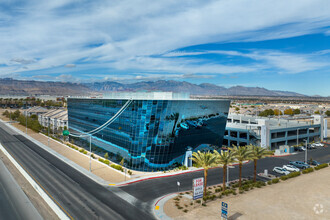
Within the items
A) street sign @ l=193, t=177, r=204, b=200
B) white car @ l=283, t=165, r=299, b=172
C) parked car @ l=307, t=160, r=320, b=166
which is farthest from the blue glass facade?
parked car @ l=307, t=160, r=320, b=166

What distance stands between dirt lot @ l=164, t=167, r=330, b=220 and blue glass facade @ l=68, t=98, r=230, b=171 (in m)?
15.6

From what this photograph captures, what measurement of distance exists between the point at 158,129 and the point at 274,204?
23.6m

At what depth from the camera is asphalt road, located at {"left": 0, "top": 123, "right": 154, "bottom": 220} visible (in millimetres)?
27422

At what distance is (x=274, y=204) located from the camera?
1208 inches

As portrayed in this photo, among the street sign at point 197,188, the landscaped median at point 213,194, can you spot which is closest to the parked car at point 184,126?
the landscaped median at point 213,194

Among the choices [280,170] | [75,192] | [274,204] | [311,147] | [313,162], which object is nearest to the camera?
[274,204]

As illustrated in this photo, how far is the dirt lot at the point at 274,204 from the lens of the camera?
89.8 ft

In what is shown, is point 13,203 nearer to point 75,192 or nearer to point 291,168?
point 75,192

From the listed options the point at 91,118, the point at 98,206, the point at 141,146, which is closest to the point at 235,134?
the point at 141,146

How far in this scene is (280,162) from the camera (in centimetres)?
5438

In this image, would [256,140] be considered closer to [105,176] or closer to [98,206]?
[105,176]

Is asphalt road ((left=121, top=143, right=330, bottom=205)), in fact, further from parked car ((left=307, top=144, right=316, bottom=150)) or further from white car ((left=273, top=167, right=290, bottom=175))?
parked car ((left=307, top=144, right=316, bottom=150))

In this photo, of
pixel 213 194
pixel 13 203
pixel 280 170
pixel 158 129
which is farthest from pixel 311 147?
pixel 13 203

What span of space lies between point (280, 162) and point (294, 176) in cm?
1109
